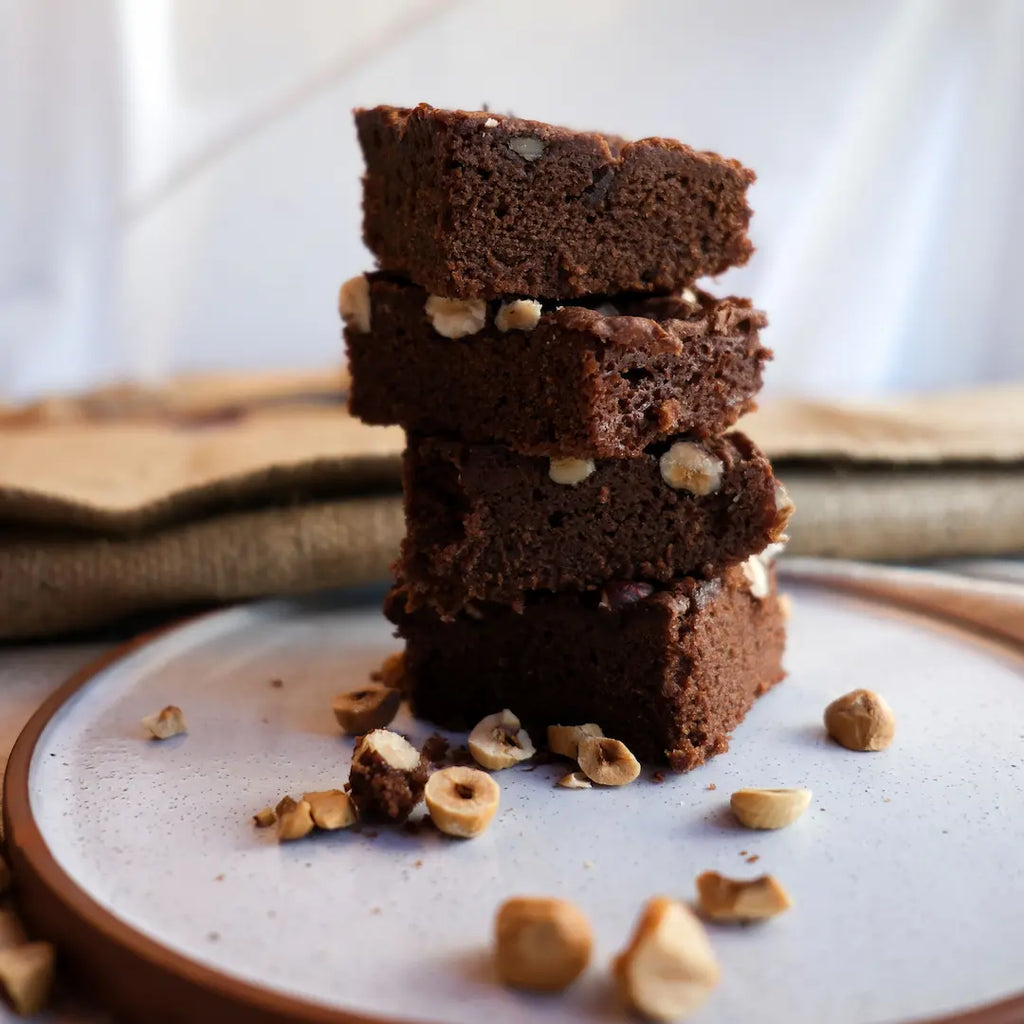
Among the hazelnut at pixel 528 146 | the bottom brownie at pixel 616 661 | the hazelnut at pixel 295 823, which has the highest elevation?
the hazelnut at pixel 528 146

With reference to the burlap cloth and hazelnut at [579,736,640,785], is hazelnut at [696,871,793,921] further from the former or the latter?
the burlap cloth

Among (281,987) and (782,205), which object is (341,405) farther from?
(281,987)

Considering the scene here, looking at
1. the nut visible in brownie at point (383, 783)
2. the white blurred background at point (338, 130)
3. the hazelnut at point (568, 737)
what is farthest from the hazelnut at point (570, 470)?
the white blurred background at point (338, 130)

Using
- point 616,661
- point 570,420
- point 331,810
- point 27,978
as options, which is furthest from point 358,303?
point 27,978

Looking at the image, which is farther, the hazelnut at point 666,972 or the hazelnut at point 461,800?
the hazelnut at point 461,800

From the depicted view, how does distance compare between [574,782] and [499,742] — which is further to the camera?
[499,742]

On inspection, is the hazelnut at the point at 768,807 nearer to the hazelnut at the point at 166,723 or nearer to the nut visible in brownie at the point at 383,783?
the nut visible in brownie at the point at 383,783

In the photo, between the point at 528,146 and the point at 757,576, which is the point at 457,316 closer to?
the point at 528,146

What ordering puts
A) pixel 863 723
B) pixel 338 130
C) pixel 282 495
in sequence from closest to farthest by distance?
1. pixel 863 723
2. pixel 282 495
3. pixel 338 130
